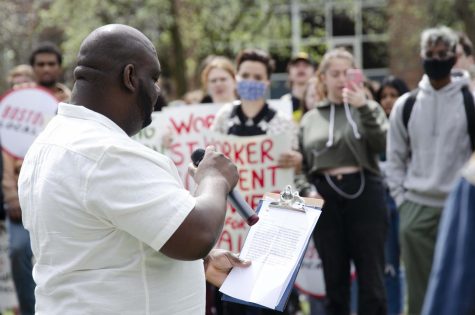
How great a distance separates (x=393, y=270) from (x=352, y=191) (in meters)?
1.67

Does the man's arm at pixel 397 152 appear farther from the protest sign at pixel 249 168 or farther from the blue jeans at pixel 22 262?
the blue jeans at pixel 22 262

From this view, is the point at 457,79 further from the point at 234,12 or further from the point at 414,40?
the point at 414,40

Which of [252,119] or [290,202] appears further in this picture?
[252,119]

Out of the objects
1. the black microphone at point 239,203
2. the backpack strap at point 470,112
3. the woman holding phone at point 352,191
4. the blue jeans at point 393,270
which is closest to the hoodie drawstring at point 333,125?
the woman holding phone at point 352,191

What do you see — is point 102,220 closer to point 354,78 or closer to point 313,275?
point 354,78

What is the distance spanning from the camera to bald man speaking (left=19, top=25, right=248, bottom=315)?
8.53 ft

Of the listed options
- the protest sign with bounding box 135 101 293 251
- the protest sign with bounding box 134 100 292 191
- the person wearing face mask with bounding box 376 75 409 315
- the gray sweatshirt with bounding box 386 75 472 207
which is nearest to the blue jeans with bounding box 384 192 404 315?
the person wearing face mask with bounding box 376 75 409 315

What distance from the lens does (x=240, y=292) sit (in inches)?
125

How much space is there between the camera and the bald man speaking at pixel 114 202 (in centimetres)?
260

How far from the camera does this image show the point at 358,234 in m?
6.10

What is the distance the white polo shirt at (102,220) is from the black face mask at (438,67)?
379 centimetres

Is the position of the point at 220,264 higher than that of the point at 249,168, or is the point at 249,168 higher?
the point at 220,264

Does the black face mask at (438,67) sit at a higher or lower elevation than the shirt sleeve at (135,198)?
higher

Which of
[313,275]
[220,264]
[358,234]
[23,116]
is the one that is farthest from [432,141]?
[220,264]
